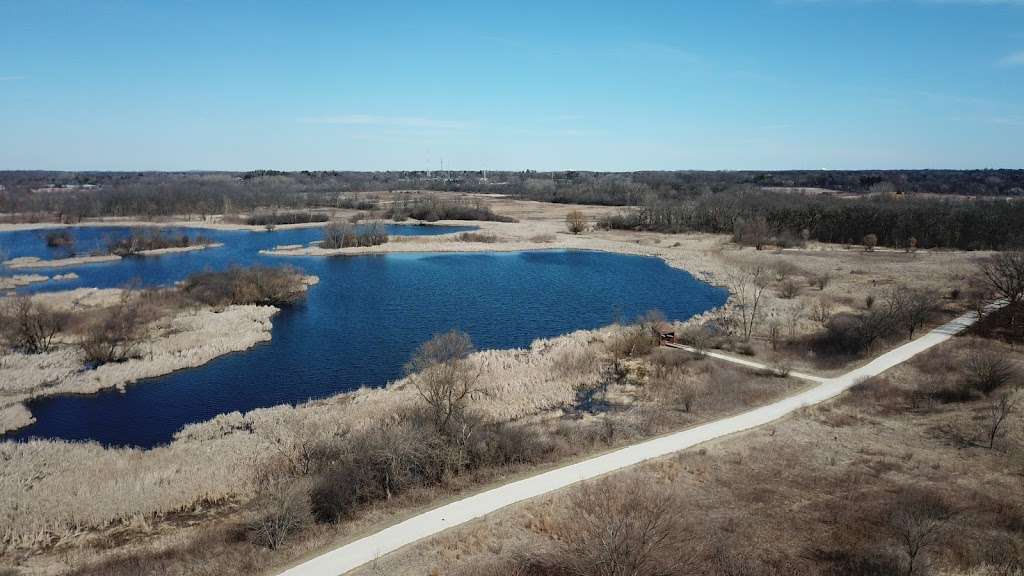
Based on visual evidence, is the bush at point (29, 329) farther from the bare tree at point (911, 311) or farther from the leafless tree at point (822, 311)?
the bare tree at point (911, 311)

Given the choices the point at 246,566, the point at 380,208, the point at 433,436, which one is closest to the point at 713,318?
the point at 433,436

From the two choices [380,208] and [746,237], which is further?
[380,208]

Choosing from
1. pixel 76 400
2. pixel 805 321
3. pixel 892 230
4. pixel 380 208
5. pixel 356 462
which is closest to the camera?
pixel 356 462

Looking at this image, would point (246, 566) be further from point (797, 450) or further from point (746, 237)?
point (746, 237)

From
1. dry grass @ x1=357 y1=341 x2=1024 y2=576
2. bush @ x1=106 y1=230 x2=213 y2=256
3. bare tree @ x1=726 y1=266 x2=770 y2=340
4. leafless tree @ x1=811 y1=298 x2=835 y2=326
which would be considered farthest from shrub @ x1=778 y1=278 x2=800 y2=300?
bush @ x1=106 y1=230 x2=213 y2=256

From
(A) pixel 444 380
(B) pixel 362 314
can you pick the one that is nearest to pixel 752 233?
(B) pixel 362 314

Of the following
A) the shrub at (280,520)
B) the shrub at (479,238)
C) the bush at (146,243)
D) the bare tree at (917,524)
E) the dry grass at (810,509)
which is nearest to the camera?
the bare tree at (917,524)

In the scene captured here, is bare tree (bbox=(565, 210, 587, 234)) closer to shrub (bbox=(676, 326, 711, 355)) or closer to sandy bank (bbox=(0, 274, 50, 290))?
shrub (bbox=(676, 326, 711, 355))

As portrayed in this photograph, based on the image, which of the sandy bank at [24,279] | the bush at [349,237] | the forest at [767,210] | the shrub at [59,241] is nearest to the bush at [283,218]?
the forest at [767,210]

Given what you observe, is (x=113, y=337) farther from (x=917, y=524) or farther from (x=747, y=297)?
(x=747, y=297)
